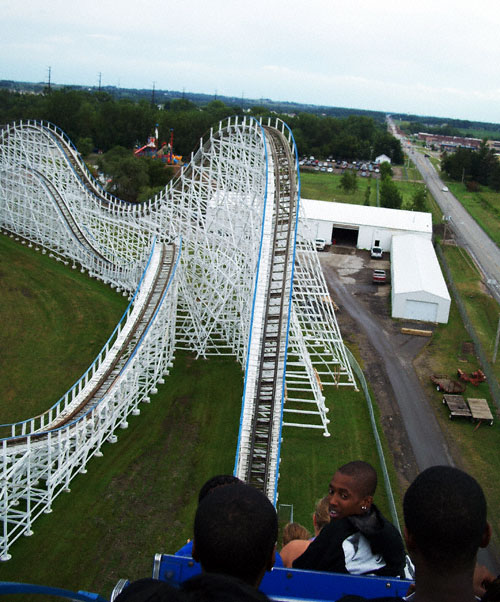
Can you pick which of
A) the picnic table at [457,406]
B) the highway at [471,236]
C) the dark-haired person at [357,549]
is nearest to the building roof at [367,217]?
the highway at [471,236]

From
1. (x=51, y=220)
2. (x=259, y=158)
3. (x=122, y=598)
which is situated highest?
(x=259, y=158)

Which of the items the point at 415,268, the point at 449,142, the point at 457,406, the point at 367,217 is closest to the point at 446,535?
the point at 457,406

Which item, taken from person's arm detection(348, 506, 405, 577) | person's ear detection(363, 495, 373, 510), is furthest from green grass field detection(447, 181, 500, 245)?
person's arm detection(348, 506, 405, 577)

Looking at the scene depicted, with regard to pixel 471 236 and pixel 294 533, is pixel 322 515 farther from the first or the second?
pixel 471 236

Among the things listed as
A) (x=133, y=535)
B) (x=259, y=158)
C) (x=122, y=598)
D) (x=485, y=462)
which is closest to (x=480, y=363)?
(x=485, y=462)

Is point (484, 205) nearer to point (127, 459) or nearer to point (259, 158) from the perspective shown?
point (259, 158)

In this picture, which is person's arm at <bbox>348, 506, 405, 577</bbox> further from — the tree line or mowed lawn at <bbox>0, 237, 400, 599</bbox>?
the tree line
